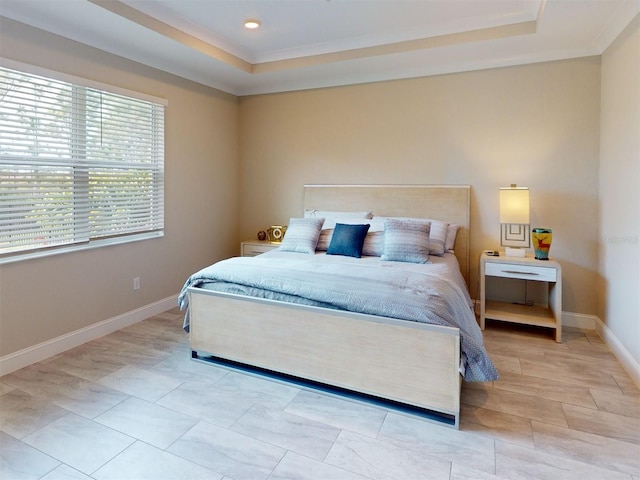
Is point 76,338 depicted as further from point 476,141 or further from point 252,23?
point 476,141

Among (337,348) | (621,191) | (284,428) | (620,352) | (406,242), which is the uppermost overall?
(621,191)

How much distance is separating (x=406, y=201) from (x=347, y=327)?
2109mm

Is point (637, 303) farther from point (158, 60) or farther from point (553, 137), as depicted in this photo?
point (158, 60)

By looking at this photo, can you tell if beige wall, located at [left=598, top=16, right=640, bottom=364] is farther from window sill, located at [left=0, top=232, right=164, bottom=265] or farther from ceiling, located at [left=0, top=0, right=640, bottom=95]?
window sill, located at [left=0, top=232, right=164, bottom=265]

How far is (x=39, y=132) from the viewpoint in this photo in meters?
2.79

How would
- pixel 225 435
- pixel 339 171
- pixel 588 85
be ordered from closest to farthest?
1. pixel 225 435
2. pixel 588 85
3. pixel 339 171

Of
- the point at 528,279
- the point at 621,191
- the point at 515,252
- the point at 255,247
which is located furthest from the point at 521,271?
the point at 255,247

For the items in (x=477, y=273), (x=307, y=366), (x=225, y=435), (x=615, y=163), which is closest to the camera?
(x=225, y=435)

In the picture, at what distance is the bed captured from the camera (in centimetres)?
208

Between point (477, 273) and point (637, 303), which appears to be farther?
point (477, 273)

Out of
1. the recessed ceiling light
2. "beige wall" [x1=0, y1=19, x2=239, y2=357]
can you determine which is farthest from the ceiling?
"beige wall" [x1=0, y1=19, x2=239, y2=357]

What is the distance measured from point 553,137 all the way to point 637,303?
1.65m

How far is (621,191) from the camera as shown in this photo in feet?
9.41

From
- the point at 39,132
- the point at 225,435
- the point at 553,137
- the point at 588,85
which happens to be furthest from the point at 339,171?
the point at 225,435
